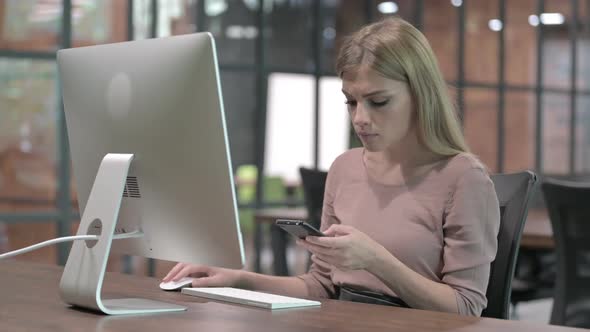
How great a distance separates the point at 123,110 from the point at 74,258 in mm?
308

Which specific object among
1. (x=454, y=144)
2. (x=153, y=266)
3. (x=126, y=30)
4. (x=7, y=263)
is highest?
(x=126, y=30)

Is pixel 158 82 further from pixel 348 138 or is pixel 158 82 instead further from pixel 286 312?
pixel 348 138

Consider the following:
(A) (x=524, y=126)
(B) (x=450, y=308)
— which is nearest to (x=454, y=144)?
(B) (x=450, y=308)

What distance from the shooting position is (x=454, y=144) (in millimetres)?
2039

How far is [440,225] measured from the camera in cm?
199

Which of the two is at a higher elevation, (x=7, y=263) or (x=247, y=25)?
(x=247, y=25)

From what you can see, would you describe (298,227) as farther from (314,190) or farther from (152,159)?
(314,190)

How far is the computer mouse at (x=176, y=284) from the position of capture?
78.8 inches

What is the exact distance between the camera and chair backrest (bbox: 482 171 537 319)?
2029 mm

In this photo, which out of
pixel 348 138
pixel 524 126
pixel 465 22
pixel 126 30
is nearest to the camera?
pixel 126 30

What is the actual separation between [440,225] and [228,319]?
58 centimetres

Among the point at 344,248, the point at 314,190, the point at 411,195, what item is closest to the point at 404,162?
the point at 411,195

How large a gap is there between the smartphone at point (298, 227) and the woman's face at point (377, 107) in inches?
12.9

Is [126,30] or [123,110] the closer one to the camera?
[123,110]
